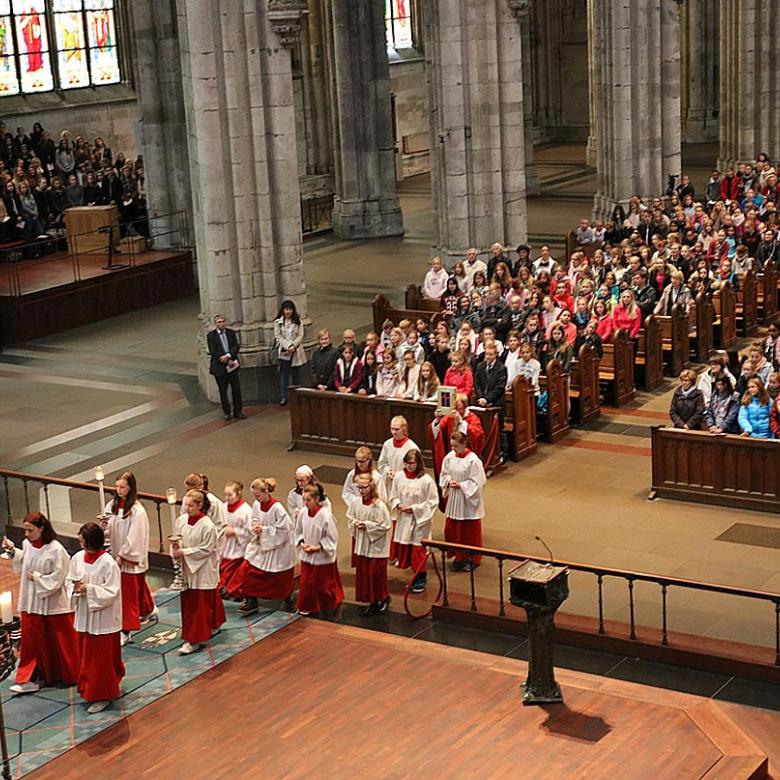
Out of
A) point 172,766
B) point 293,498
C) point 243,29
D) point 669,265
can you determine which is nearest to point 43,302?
point 243,29

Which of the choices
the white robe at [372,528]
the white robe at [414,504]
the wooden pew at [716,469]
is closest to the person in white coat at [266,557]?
the white robe at [372,528]

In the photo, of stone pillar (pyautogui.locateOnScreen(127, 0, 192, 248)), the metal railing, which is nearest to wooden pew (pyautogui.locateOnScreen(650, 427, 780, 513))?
the metal railing

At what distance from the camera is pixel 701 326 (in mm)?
23906

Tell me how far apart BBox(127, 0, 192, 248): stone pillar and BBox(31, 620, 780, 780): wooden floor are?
18714 millimetres

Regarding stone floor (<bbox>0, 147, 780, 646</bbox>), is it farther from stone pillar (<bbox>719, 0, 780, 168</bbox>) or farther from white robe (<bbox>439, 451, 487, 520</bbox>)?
stone pillar (<bbox>719, 0, 780, 168</bbox>)

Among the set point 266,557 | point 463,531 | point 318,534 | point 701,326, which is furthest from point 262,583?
point 701,326

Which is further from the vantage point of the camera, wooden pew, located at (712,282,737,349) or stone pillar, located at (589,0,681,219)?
stone pillar, located at (589,0,681,219)

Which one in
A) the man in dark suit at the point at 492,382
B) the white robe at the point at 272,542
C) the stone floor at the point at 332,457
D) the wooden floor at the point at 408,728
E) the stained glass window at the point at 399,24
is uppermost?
the stained glass window at the point at 399,24

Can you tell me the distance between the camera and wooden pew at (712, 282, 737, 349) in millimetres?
24594

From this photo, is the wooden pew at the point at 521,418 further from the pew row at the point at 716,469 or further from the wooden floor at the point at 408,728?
the wooden floor at the point at 408,728

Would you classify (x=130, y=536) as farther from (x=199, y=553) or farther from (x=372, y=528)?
(x=372, y=528)

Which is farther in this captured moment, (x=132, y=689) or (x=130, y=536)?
(x=130, y=536)

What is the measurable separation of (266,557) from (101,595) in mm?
2234

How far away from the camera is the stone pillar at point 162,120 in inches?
1196
